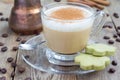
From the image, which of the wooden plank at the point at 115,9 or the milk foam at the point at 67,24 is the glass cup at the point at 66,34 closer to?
the milk foam at the point at 67,24

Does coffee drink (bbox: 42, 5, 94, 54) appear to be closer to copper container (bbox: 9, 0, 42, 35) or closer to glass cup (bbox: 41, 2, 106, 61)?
glass cup (bbox: 41, 2, 106, 61)

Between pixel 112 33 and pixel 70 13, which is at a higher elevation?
pixel 70 13

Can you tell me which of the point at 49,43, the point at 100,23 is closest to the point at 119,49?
the point at 100,23

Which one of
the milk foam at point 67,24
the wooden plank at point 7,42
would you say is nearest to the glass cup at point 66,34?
the milk foam at point 67,24

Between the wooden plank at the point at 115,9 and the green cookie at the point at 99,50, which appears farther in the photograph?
the wooden plank at the point at 115,9

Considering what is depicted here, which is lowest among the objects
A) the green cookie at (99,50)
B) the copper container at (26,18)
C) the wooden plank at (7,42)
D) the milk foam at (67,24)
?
the wooden plank at (7,42)

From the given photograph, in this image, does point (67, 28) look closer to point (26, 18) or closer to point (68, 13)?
point (68, 13)

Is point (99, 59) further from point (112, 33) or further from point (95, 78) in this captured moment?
point (112, 33)
